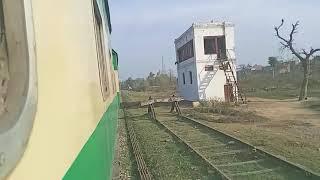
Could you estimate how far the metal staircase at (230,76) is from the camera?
30.7 metres

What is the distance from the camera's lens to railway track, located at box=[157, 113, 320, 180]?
28.5 ft

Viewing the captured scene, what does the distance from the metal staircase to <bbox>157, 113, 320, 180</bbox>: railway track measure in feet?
48.4

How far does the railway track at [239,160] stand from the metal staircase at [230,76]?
1476 cm

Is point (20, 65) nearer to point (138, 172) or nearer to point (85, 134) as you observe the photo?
point (85, 134)

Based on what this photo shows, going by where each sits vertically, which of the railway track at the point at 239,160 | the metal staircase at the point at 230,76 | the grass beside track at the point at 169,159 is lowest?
the grass beside track at the point at 169,159

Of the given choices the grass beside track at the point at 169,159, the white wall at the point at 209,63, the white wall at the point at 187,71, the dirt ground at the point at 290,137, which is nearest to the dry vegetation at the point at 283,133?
the dirt ground at the point at 290,137

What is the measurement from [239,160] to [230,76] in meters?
20.8

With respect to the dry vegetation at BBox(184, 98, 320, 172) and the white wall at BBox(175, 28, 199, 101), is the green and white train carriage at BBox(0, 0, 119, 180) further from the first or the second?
the white wall at BBox(175, 28, 199, 101)

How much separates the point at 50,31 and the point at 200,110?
84.5 feet

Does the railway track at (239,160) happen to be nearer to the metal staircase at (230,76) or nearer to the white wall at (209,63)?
the metal staircase at (230,76)

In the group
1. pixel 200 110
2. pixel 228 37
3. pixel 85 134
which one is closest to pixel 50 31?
pixel 85 134

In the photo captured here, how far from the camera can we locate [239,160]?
34.8 feet

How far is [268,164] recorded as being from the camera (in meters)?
9.82

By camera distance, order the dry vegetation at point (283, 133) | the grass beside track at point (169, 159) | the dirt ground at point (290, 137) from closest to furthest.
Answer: the grass beside track at point (169, 159), the dirt ground at point (290, 137), the dry vegetation at point (283, 133)
